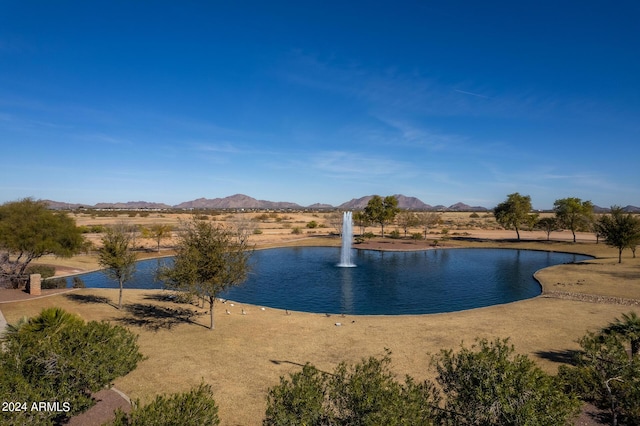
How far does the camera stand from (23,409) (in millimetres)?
9344

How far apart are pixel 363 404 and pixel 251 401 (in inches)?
323

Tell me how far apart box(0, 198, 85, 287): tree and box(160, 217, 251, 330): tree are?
20.0 m

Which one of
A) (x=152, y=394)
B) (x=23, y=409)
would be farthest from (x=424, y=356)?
(x=23, y=409)

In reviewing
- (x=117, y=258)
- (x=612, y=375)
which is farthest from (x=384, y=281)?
(x=612, y=375)

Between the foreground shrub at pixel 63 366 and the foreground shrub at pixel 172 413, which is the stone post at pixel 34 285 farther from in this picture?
the foreground shrub at pixel 172 413

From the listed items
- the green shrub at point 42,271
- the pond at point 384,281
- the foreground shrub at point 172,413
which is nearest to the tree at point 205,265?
the pond at point 384,281

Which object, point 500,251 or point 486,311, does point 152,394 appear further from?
point 500,251

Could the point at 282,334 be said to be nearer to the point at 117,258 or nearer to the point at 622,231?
the point at 117,258

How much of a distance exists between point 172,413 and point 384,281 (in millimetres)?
38009

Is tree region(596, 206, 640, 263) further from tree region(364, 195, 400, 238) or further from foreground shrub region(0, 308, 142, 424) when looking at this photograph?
foreground shrub region(0, 308, 142, 424)

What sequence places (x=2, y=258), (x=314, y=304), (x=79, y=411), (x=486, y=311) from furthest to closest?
(x=2, y=258)
(x=314, y=304)
(x=486, y=311)
(x=79, y=411)

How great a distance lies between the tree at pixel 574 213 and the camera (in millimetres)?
78562

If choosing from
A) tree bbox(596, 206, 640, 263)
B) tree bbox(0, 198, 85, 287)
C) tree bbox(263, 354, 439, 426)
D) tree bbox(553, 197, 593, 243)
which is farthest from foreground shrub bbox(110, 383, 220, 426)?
tree bbox(553, 197, 593, 243)

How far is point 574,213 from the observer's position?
7875cm
